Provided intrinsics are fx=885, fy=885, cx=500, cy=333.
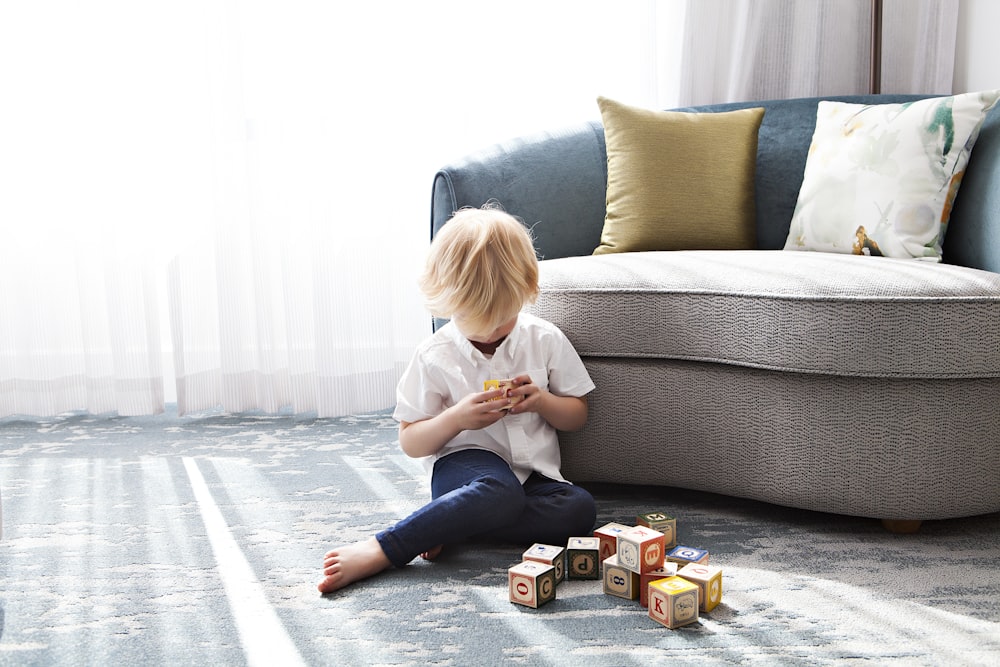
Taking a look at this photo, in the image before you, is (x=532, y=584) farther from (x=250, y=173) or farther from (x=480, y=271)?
(x=250, y=173)

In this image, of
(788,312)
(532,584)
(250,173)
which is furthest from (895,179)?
(250,173)

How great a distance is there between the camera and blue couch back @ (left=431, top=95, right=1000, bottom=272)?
1766mm

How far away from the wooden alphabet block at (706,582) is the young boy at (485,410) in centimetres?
27

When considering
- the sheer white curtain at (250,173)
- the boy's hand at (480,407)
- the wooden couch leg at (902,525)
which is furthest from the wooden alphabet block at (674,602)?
the sheer white curtain at (250,173)

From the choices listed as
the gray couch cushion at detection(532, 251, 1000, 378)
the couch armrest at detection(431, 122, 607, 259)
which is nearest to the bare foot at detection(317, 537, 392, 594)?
the gray couch cushion at detection(532, 251, 1000, 378)

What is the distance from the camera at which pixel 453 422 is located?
145cm

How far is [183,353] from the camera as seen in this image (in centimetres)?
243

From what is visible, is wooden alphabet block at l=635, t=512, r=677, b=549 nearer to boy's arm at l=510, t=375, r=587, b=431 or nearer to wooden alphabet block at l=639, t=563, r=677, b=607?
wooden alphabet block at l=639, t=563, r=677, b=607

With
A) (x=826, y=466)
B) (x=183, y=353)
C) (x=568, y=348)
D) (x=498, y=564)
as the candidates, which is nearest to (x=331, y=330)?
(x=183, y=353)

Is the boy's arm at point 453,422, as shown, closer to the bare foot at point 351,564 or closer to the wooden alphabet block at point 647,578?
the bare foot at point 351,564

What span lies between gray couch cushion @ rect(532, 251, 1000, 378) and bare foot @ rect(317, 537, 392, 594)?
0.54m

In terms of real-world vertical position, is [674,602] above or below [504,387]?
below

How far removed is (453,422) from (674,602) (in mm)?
469

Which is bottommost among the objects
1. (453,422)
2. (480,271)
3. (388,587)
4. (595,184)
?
(388,587)
